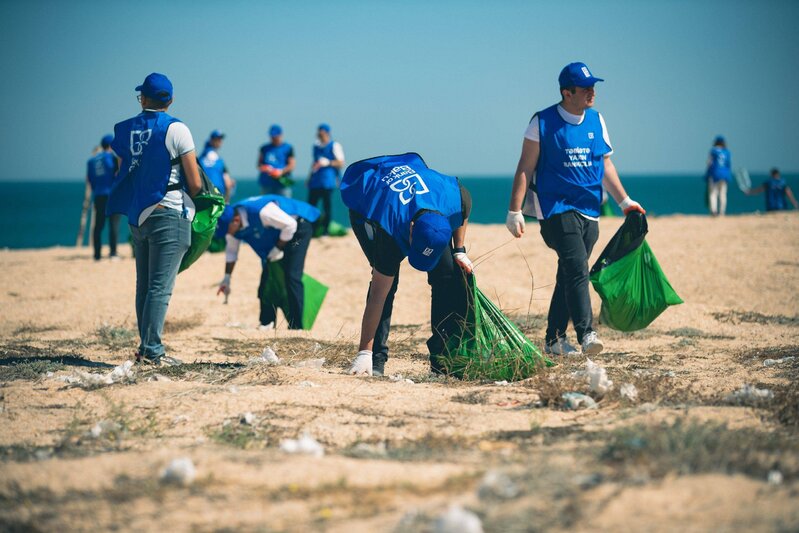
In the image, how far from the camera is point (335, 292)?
32.0 ft

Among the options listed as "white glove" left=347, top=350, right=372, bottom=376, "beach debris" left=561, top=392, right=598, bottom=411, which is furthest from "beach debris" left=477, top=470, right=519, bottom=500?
"white glove" left=347, top=350, right=372, bottom=376

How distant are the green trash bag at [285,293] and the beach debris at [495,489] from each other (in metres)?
4.79

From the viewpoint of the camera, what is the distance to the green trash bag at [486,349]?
490 cm

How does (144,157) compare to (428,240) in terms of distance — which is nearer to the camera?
(428,240)

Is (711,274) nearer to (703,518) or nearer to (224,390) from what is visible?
(224,390)

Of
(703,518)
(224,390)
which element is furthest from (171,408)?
(703,518)

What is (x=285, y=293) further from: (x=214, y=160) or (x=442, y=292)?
(x=214, y=160)

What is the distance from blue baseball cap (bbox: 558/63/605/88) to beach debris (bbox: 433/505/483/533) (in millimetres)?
3609

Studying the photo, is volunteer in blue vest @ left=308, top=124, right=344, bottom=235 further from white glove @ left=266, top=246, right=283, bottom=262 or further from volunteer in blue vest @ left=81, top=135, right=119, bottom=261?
white glove @ left=266, top=246, right=283, bottom=262

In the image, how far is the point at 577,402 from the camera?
13.3ft

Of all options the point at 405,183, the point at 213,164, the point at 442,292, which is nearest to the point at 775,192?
the point at 213,164

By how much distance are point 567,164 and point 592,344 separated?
3.81ft

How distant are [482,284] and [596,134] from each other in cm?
402

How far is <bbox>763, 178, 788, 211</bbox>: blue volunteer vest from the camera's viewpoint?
58.7ft
